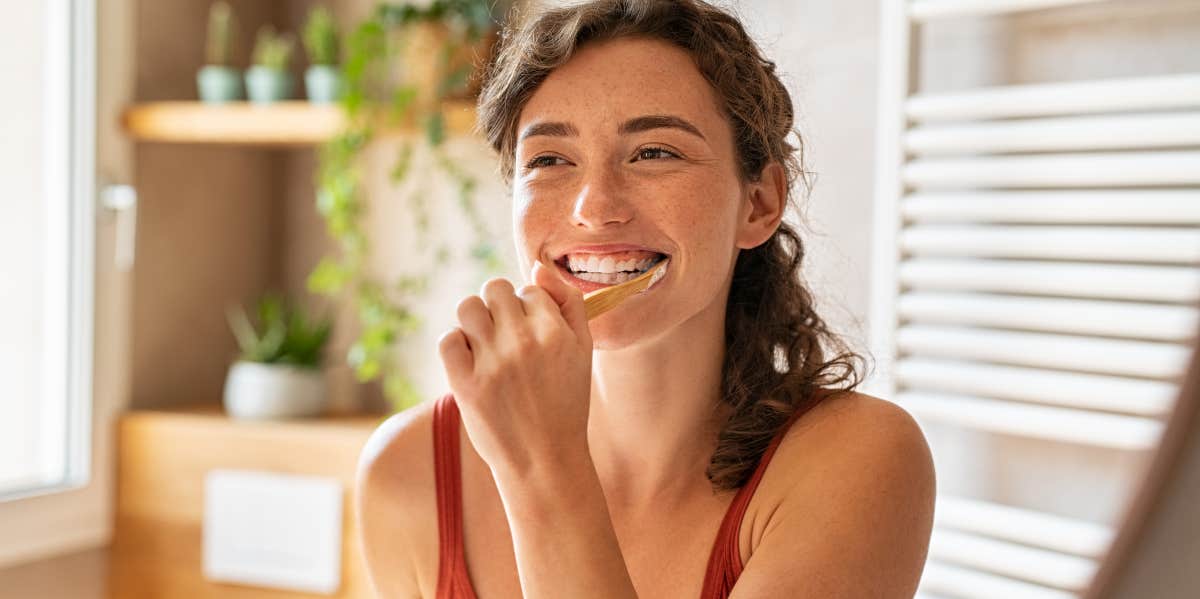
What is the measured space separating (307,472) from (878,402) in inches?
43.5

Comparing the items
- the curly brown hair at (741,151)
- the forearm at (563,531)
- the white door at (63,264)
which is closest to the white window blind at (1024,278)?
the curly brown hair at (741,151)

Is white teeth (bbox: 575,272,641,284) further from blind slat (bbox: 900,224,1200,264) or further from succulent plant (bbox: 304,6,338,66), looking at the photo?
succulent plant (bbox: 304,6,338,66)

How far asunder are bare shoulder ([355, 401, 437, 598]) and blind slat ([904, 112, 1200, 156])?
29.4 inches

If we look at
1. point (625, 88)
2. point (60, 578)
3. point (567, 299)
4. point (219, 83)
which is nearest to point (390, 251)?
point (219, 83)

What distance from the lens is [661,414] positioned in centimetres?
98

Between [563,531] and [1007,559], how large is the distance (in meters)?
0.85

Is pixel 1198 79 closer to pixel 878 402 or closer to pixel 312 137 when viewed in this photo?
pixel 878 402

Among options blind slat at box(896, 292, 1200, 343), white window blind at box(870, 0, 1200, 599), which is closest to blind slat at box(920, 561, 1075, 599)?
white window blind at box(870, 0, 1200, 599)

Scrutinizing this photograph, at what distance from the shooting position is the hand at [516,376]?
684 millimetres

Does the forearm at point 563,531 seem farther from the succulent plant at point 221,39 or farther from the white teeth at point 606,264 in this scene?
the succulent plant at point 221,39

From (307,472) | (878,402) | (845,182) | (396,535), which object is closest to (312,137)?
(307,472)

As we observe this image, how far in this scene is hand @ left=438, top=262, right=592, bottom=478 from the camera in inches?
26.9

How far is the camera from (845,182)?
5.29 feet

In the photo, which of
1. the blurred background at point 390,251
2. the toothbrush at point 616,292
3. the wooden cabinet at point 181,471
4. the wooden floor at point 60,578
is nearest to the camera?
the toothbrush at point 616,292
